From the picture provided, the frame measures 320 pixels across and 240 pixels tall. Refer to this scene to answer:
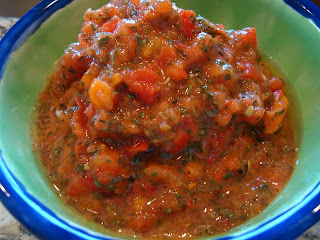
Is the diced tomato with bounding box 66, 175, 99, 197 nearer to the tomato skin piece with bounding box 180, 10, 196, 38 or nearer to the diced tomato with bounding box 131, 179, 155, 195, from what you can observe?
the diced tomato with bounding box 131, 179, 155, 195

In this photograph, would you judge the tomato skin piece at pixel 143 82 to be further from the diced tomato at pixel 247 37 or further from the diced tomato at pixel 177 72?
the diced tomato at pixel 247 37

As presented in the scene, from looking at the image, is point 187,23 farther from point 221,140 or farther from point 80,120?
point 80,120

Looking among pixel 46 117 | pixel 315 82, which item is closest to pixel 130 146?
pixel 46 117

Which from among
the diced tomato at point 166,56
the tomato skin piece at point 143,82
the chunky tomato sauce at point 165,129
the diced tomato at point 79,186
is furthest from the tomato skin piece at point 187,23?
the diced tomato at point 79,186

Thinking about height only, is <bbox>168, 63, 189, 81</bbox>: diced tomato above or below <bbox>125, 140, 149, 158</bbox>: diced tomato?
above

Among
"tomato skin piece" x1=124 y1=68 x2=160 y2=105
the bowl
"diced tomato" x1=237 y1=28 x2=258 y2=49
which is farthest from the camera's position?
"diced tomato" x1=237 y1=28 x2=258 y2=49

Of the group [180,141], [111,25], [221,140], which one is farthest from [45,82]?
[221,140]

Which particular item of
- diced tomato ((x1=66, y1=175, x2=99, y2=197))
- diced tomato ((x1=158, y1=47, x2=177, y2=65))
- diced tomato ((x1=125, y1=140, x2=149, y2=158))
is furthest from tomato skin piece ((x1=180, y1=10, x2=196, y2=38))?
diced tomato ((x1=66, y1=175, x2=99, y2=197))
